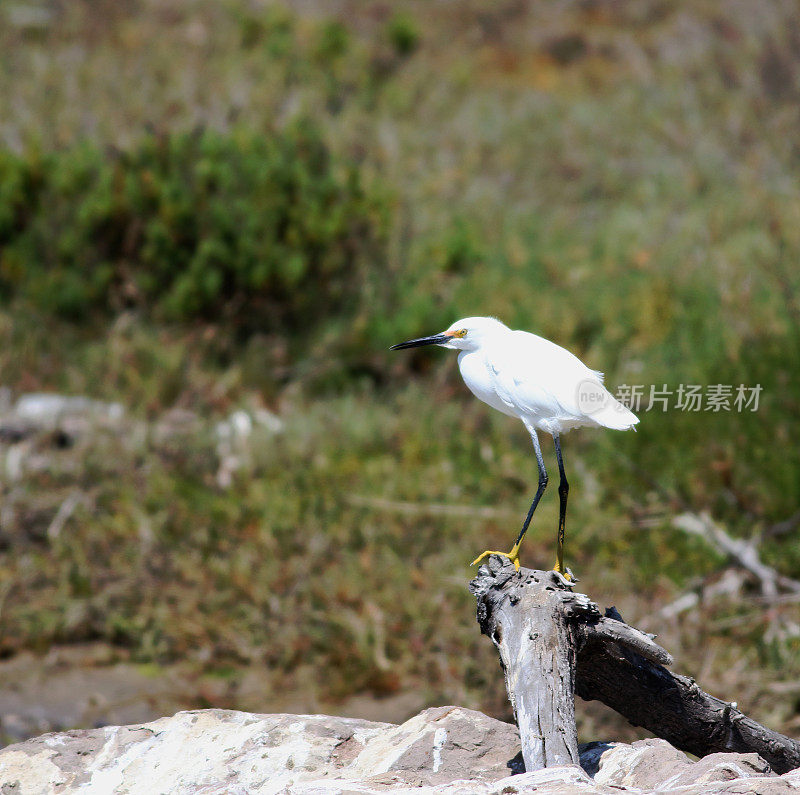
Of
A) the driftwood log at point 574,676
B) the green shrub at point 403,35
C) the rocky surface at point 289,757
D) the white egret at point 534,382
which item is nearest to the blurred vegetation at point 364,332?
the green shrub at point 403,35

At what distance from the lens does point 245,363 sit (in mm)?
7570

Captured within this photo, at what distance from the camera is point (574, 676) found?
8.47ft

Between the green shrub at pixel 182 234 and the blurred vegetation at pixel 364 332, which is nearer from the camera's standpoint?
the blurred vegetation at pixel 364 332

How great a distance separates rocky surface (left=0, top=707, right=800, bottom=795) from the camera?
2.63 m

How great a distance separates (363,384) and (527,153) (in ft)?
18.2

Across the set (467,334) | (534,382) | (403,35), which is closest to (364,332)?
(467,334)

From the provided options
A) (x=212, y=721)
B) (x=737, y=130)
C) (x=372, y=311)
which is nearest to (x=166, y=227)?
(x=372, y=311)

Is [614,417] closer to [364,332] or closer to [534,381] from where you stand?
[534,381]

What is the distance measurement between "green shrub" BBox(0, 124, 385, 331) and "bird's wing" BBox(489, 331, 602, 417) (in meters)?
5.49

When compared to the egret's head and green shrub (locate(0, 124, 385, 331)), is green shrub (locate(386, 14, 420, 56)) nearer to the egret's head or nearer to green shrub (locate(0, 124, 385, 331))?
green shrub (locate(0, 124, 385, 331))

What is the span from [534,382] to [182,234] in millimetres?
6033

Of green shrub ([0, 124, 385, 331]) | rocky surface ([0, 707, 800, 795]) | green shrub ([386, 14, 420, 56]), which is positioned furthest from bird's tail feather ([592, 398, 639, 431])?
green shrub ([386, 14, 420, 56])

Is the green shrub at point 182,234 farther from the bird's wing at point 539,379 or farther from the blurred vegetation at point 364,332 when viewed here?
the bird's wing at point 539,379

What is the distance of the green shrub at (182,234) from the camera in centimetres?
779
